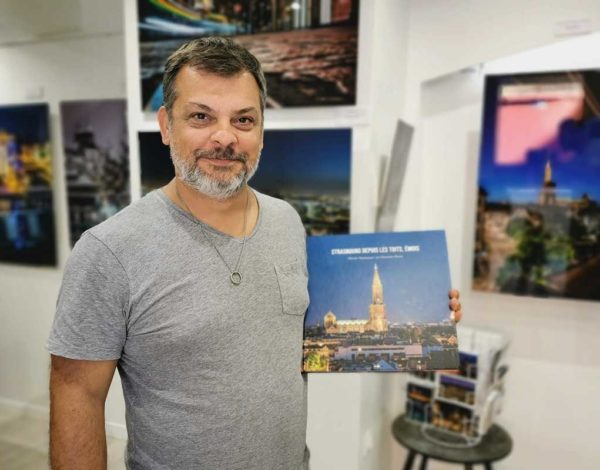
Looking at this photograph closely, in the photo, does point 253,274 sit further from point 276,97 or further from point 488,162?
point 488,162

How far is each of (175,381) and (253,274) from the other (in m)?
0.30

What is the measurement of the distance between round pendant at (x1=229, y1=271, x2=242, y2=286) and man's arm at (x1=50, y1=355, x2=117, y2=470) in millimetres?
316

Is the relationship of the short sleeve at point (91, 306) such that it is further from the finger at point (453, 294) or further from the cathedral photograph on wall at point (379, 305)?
the finger at point (453, 294)

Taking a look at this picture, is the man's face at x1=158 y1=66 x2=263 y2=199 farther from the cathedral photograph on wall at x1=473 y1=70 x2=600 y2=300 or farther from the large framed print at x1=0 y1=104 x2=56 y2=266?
the large framed print at x1=0 y1=104 x2=56 y2=266

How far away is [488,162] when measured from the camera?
7.01 ft

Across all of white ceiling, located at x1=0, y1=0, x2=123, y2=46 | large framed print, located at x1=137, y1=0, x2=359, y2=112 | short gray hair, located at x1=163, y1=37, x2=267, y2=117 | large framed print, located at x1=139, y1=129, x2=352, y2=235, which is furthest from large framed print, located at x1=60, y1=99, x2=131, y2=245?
short gray hair, located at x1=163, y1=37, x2=267, y2=117

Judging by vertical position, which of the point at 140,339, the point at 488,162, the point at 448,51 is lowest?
the point at 140,339

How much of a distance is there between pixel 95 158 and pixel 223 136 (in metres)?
1.94

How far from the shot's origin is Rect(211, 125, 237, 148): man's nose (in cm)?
108

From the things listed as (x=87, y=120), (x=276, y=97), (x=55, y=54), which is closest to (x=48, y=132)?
(x=87, y=120)

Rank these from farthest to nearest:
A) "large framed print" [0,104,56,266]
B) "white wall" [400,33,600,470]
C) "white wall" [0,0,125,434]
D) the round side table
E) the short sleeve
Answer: "large framed print" [0,104,56,266] < "white wall" [0,0,125,434] < "white wall" [400,33,600,470] < the round side table < the short sleeve

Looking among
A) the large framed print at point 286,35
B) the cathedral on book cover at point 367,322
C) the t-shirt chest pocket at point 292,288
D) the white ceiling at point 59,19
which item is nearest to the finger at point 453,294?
the cathedral on book cover at point 367,322

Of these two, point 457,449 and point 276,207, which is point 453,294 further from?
point 457,449

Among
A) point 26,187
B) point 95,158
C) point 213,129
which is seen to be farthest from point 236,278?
point 26,187
